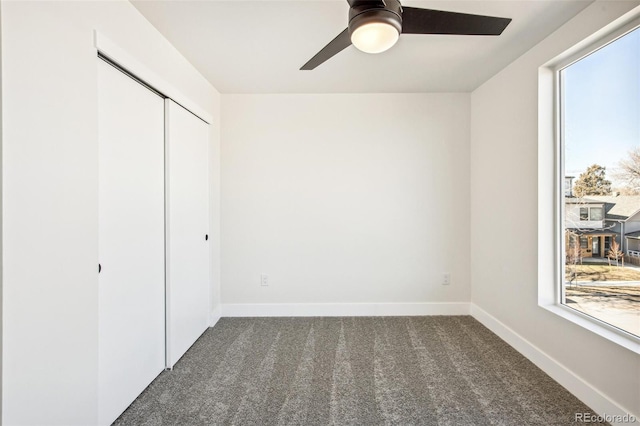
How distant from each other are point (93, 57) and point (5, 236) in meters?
0.99

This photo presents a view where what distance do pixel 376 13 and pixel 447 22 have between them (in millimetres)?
411

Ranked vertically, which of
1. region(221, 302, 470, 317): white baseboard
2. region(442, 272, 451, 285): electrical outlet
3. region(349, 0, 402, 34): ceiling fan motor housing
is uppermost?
region(349, 0, 402, 34): ceiling fan motor housing

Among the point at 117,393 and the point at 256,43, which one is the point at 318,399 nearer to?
the point at 117,393

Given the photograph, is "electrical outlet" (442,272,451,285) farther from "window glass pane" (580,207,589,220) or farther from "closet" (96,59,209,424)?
"closet" (96,59,209,424)

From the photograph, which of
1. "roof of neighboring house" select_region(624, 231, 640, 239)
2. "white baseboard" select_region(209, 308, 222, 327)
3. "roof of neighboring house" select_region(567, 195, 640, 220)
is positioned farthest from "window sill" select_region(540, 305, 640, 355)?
"white baseboard" select_region(209, 308, 222, 327)

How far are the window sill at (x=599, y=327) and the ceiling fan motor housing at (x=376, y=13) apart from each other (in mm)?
2094

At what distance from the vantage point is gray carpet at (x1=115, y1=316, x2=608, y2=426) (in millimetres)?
1809

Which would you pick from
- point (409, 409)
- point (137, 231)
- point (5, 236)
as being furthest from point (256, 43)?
point (409, 409)

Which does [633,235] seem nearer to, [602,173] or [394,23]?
[602,173]

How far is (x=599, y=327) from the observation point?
1921 mm

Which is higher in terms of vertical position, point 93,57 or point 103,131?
point 93,57

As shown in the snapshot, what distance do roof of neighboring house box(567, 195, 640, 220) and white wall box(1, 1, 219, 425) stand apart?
307 centimetres

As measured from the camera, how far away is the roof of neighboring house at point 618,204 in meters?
1.82

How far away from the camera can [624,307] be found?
73.7 inches
